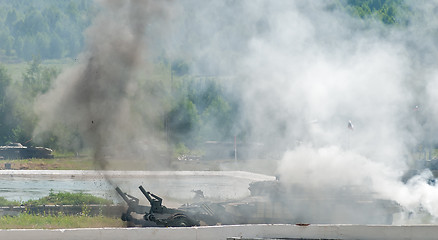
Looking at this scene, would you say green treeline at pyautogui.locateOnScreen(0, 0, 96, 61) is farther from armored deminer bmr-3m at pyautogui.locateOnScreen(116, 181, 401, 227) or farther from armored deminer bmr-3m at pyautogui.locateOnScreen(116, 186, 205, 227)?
armored deminer bmr-3m at pyautogui.locateOnScreen(116, 186, 205, 227)

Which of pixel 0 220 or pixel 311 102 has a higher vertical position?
pixel 311 102

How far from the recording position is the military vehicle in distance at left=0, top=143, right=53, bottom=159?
39.0 metres

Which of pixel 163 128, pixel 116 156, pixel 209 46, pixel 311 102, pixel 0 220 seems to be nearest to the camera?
pixel 0 220

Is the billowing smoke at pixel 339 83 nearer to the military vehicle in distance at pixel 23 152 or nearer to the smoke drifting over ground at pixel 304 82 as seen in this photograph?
the smoke drifting over ground at pixel 304 82

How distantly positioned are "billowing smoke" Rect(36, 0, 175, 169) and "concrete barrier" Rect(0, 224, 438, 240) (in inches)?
252

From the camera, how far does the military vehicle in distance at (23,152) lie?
3903cm

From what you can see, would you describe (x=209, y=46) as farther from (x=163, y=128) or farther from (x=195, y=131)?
A: (x=163, y=128)

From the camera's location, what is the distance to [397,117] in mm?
35906

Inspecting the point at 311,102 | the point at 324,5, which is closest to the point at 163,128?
the point at 311,102

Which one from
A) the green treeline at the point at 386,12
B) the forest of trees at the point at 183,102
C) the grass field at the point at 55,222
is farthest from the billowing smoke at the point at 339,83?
the grass field at the point at 55,222

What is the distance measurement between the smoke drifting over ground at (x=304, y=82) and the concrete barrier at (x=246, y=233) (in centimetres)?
611

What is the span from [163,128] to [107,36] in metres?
18.8

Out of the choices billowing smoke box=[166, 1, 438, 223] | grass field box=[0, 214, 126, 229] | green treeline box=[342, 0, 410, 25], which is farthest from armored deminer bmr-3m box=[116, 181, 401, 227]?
green treeline box=[342, 0, 410, 25]

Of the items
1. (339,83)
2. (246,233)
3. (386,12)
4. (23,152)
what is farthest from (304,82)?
(246,233)
